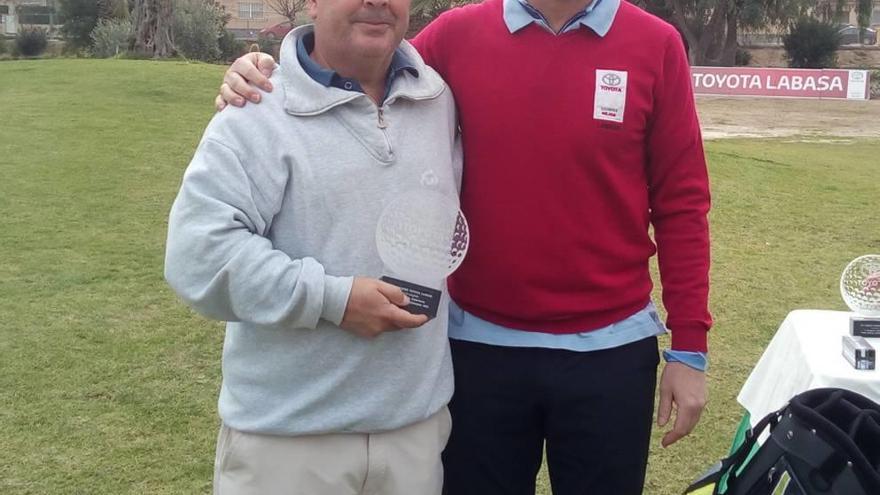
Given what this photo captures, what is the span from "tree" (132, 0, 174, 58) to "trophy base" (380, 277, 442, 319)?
22105 millimetres

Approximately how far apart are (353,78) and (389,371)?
1.87 feet

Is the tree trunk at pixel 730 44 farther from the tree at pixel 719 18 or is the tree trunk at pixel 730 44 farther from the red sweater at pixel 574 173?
the red sweater at pixel 574 173

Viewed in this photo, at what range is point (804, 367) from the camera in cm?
282

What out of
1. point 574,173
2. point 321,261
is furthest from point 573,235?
point 321,261

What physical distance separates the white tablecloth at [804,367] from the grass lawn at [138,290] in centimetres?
63

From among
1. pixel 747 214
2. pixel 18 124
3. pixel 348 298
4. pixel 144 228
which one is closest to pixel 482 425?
pixel 348 298

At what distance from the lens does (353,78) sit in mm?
1738

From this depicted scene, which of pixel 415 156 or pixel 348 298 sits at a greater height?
pixel 415 156

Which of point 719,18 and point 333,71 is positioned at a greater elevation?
point 719,18

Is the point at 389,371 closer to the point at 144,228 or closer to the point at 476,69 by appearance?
the point at 476,69

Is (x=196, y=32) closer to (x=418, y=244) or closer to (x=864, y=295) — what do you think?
(x=864, y=295)

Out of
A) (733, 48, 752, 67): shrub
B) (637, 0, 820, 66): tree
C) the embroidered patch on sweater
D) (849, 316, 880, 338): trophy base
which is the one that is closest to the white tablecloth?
(849, 316, 880, 338): trophy base

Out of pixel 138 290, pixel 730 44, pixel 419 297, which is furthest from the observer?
pixel 730 44

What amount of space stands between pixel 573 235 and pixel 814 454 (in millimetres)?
627
